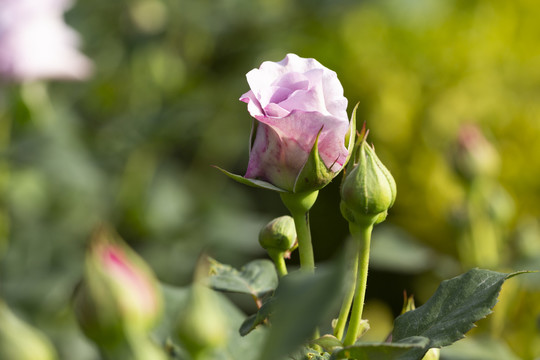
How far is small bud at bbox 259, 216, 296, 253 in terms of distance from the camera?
A: 65 centimetres

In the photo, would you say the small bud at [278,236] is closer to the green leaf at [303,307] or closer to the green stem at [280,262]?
the green stem at [280,262]

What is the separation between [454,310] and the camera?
579 mm

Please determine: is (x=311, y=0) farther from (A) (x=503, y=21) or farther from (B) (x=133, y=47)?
(A) (x=503, y=21)

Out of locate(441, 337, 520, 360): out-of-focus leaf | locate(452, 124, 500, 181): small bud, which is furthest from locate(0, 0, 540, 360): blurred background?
locate(441, 337, 520, 360): out-of-focus leaf

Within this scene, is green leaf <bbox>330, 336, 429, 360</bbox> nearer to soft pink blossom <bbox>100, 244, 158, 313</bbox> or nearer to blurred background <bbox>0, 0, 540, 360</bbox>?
soft pink blossom <bbox>100, 244, 158, 313</bbox>

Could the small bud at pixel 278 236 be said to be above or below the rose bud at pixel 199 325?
below

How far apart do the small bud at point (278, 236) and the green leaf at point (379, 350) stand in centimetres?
13

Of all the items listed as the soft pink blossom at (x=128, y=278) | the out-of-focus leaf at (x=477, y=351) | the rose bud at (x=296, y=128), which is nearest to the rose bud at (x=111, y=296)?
the soft pink blossom at (x=128, y=278)

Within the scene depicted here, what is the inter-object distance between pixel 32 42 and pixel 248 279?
977 mm

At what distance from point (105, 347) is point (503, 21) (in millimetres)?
2417

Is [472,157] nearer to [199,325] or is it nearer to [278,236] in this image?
[278,236]

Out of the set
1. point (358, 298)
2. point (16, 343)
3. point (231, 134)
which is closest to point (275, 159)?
point (358, 298)

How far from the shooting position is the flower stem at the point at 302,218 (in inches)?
24.0

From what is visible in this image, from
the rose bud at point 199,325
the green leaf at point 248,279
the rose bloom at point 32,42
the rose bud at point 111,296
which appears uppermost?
the rose bud at point 111,296
